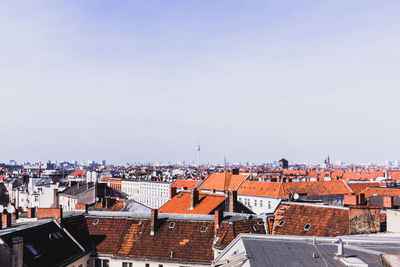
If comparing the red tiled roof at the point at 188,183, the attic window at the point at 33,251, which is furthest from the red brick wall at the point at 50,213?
the red tiled roof at the point at 188,183

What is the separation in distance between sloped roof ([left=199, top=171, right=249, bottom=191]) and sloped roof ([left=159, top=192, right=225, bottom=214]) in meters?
36.0

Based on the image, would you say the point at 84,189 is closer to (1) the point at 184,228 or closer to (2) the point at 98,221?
(2) the point at 98,221

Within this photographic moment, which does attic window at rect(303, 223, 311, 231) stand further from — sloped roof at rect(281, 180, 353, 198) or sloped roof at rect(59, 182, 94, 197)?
sloped roof at rect(59, 182, 94, 197)

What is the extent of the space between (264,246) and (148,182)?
130 m

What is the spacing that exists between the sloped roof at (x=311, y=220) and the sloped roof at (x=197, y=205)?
15.2 metres

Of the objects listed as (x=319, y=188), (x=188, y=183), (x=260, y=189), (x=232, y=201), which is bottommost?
(x=188, y=183)

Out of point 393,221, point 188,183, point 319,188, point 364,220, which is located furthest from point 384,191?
point 188,183

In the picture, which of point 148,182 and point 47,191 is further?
point 148,182

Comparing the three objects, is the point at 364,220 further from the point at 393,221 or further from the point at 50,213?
the point at 50,213

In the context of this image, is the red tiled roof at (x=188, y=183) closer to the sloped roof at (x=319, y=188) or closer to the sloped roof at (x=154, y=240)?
the sloped roof at (x=319, y=188)

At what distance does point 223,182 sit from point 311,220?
63835mm

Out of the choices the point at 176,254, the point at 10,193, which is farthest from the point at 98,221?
the point at 10,193

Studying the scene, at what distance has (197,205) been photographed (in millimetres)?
57219

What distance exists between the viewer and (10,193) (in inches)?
4707
